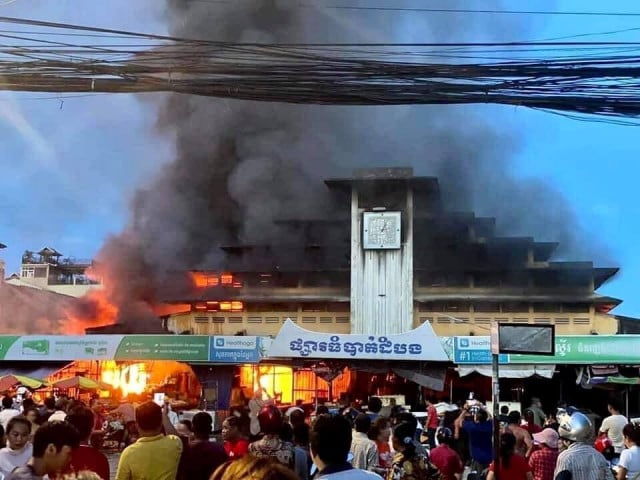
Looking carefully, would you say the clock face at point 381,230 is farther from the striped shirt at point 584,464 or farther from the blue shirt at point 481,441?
the striped shirt at point 584,464

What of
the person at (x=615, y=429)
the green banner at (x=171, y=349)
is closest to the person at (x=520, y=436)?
the person at (x=615, y=429)

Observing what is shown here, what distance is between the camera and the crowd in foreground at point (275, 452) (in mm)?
3098

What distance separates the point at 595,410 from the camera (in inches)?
791

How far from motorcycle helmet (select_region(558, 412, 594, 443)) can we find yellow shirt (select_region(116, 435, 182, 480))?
8.75ft

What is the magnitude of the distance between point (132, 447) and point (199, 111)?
112 feet

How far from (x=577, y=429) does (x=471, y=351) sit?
12.7 metres

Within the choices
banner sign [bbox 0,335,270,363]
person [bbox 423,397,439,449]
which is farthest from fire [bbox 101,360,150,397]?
person [bbox 423,397,439,449]

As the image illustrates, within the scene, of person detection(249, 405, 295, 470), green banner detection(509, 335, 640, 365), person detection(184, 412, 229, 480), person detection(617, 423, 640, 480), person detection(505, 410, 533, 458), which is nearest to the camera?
person detection(184, 412, 229, 480)

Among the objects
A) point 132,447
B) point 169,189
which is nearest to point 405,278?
point 169,189

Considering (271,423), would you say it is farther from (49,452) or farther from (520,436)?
(520,436)

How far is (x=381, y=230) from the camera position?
A: 27281mm

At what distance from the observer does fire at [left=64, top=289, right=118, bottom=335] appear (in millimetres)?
34406

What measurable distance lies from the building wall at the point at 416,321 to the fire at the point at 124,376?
309 inches

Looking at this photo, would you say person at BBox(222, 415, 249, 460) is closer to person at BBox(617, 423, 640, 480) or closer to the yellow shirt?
the yellow shirt
